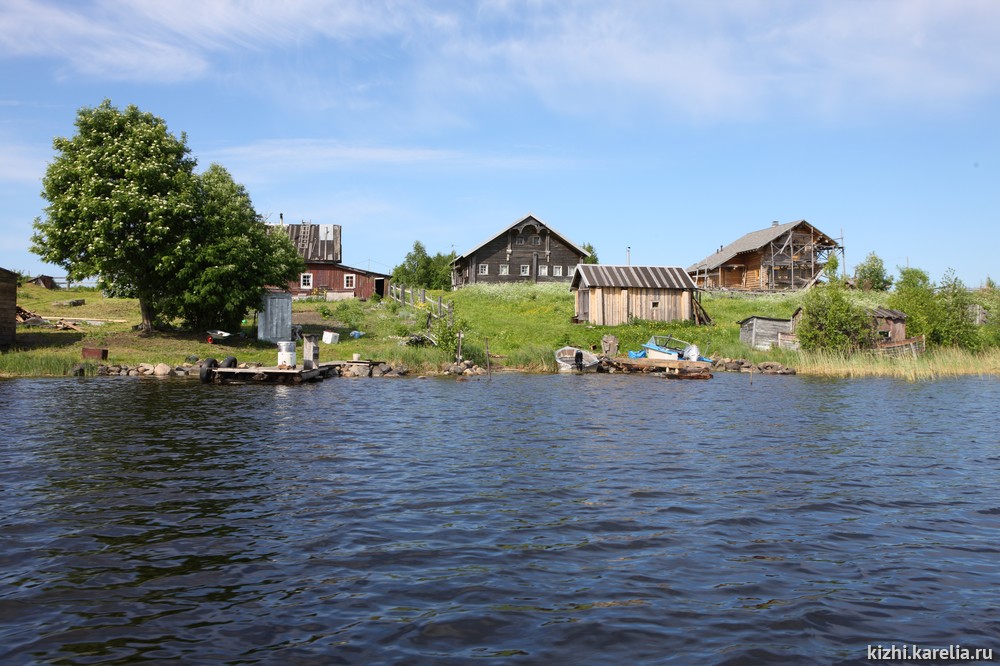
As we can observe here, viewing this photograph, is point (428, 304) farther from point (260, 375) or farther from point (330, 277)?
point (330, 277)

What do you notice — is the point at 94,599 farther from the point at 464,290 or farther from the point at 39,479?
the point at 464,290

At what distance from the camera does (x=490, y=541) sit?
903cm

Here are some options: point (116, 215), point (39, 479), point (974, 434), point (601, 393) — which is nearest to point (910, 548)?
point (974, 434)

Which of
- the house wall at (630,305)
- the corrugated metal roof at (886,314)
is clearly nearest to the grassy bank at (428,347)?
the house wall at (630,305)

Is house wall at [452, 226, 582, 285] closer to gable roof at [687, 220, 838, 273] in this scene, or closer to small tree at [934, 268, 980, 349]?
gable roof at [687, 220, 838, 273]

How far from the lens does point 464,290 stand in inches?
2470

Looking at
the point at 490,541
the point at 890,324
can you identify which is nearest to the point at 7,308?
the point at 490,541

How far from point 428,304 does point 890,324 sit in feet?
91.6

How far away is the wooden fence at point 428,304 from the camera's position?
38.3m

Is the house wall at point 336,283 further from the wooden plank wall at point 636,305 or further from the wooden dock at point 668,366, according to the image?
the wooden dock at point 668,366

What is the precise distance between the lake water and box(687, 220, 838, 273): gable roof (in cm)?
5101

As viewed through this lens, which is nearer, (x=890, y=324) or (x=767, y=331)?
(x=890, y=324)

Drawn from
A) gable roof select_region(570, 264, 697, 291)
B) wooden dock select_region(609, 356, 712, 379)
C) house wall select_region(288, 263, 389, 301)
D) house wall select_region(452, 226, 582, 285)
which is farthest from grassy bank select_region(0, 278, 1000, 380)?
house wall select_region(452, 226, 582, 285)

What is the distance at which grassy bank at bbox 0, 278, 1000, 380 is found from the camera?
33781 millimetres
